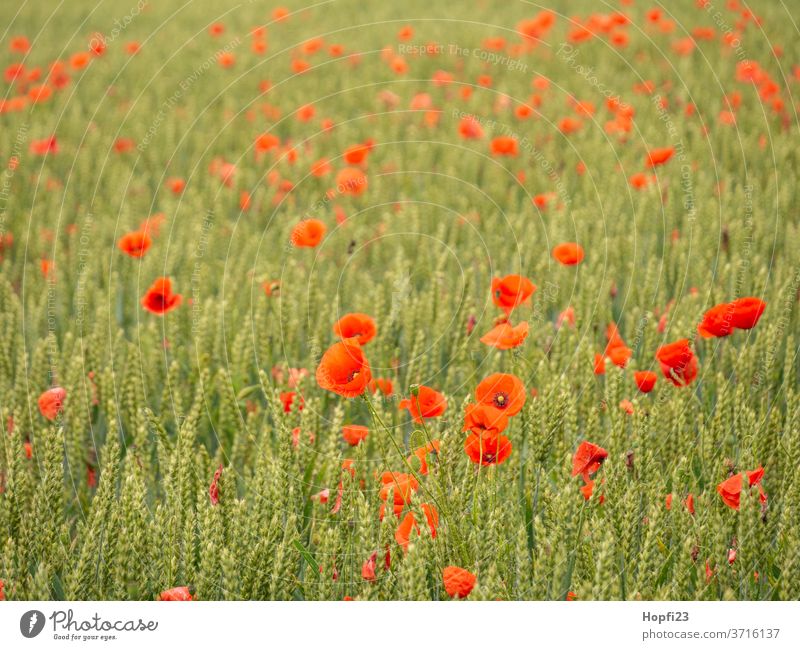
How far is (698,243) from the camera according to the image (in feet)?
11.0

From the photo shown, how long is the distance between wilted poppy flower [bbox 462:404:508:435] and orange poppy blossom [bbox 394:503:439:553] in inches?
7.0

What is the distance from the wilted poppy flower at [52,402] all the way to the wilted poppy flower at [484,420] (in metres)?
1.10

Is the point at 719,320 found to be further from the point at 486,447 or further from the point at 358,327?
the point at 358,327

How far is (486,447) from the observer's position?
183cm

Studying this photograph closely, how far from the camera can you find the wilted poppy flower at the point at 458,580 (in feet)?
5.06

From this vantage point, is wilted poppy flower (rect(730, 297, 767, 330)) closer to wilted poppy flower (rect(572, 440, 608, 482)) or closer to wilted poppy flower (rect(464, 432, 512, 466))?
wilted poppy flower (rect(572, 440, 608, 482))

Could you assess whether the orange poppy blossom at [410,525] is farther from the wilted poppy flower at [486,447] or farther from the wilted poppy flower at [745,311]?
the wilted poppy flower at [745,311]

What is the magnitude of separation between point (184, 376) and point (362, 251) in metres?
1.28

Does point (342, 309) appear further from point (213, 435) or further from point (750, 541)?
point (750, 541)

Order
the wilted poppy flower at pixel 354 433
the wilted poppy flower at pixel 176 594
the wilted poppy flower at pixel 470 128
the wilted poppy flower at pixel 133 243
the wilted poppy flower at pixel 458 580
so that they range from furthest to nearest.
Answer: the wilted poppy flower at pixel 470 128
the wilted poppy flower at pixel 133 243
the wilted poppy flower at pixel 354 433
the wilted poppy flower at pixel 176 594
the wilted poppy flower at pixel 458 580

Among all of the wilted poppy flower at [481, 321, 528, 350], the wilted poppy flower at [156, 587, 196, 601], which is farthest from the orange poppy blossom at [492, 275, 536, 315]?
the wilted poppy flower at [156, 587, 196, 601]

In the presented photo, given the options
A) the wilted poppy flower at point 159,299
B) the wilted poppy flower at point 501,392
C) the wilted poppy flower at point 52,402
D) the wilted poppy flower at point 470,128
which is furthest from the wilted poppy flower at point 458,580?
the wilted poppy flower at point 470,128
